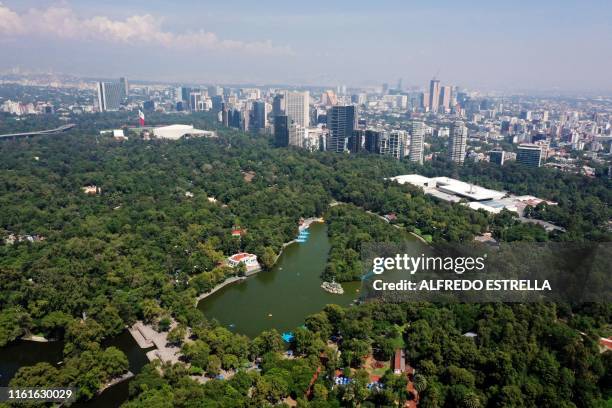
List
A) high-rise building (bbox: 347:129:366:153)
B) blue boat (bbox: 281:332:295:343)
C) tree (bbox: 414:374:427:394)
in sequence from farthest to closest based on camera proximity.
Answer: high-rise building (bbox: 347:129:366:153) < blue boat (bbox: 281:332:295:343) < tree (bbox: 414:374:427:394)

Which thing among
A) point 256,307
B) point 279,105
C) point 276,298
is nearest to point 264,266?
point 276,298

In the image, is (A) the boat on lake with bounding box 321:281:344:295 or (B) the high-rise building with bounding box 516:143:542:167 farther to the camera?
(B) the high-rise building with bounding box 516:143:542:167

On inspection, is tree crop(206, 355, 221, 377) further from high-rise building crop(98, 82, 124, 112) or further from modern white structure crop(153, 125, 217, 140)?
high-rise building crop(98, 82, 124, 112)

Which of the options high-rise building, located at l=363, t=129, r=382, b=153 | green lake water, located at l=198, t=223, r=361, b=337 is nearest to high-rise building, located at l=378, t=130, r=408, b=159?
high-rise building, located at l=363, t=129, r=382, b=153

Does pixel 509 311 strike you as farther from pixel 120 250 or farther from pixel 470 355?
pixel 120 250

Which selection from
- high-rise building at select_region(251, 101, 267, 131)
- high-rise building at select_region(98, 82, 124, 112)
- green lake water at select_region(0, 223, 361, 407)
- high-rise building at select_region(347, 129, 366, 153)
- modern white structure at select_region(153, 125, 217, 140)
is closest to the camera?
green lake water at select_region(0, 223, 361, 407)

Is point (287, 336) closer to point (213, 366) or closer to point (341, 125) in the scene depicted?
point (213, 366)
